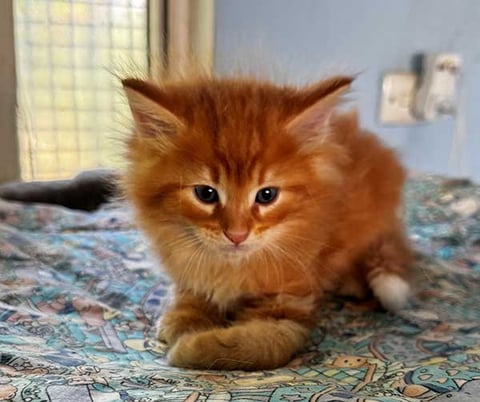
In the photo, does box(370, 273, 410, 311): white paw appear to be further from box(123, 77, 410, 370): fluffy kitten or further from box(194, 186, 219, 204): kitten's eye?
box(194, 186, 219, 204): kitten's eye

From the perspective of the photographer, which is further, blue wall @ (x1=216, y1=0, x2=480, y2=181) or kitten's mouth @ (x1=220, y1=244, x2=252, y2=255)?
blue wall @ (x1=216, y1=0, x2=480, y2=181)

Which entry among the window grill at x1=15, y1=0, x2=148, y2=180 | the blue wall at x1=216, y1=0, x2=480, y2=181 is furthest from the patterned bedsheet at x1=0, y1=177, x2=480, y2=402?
the blue wall at x1=216, y1=0, x2=480, y2=181

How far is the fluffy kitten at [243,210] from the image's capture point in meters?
0.93

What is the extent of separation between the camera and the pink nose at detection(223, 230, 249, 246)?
0.92 m

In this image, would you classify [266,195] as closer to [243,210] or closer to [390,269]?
[243,210]

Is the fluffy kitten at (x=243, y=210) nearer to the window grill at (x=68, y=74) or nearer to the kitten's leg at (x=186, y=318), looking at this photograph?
the kitten's leg at (x=186, y=318)

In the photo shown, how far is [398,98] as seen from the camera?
239cm

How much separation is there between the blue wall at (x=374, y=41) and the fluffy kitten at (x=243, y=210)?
0.94 metres

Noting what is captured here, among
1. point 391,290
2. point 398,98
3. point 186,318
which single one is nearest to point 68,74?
point 398,98

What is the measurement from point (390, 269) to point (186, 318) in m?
0.41

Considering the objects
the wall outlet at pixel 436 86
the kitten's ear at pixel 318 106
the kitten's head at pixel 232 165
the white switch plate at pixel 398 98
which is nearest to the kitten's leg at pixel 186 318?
the kitten's head at pixel 232 165

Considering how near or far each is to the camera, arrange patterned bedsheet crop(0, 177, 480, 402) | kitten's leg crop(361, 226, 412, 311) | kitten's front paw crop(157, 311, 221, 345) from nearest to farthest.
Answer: patterned bedsheet crop(0, 177, 480, 402) → kitten's front paw crop(157, 311, 221, 345) → kitten's leg crop(361, 226, 412, 311)

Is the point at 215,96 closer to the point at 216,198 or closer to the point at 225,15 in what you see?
the point at 216,198

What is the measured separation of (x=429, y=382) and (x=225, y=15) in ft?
5.18
